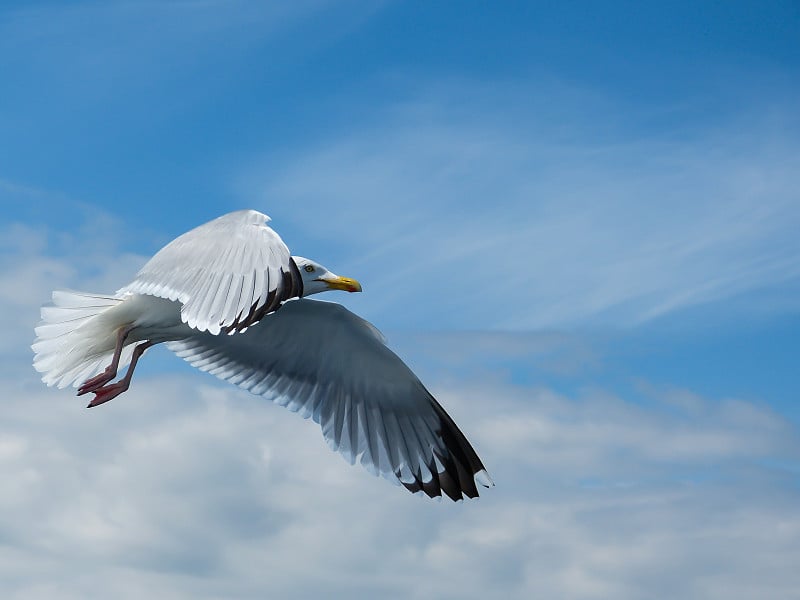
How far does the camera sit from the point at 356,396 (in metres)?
9.16

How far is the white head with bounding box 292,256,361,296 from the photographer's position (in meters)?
8.82

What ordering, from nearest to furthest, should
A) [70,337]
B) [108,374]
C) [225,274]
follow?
[225,274]
[108,374]
[70,337]

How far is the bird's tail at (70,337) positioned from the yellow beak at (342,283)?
1622 mm

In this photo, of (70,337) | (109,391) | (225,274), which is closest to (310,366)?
(109,391)

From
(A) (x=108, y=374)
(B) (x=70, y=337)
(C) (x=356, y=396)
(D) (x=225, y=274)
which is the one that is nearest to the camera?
(D) (x=225, y=274)

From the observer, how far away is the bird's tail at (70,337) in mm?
8688

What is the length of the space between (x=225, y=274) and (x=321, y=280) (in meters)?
2.52

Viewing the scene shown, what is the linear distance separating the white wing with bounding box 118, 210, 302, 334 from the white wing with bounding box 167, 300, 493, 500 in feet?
7.31

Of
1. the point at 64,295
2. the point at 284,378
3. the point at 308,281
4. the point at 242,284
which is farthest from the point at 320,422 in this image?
the point at 242,284

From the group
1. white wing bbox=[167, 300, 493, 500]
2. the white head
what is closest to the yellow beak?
the white head

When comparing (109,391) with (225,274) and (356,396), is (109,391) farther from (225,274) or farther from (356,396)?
(225,274)

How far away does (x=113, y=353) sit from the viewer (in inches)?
350

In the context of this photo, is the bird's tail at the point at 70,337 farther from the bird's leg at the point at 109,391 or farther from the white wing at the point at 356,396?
the white wing at the point at 356,396

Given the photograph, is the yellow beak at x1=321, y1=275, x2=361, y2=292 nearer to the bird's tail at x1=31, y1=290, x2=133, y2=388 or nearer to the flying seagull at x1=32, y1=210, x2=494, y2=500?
the flying seagull at x1=32, y1=210, x2=494, y2=500
